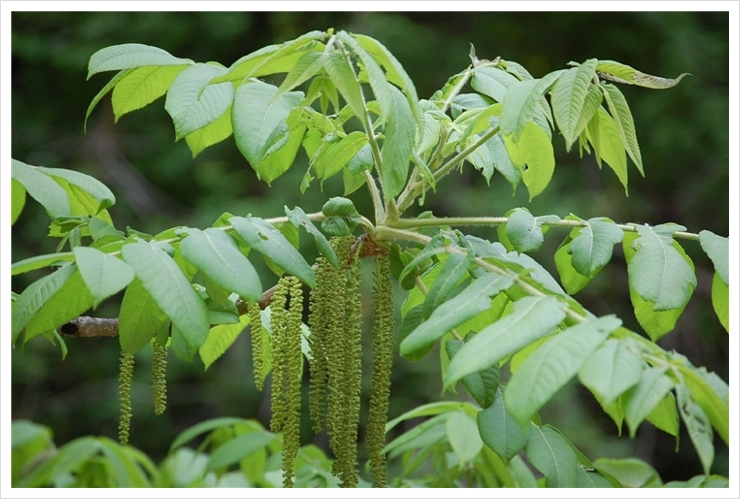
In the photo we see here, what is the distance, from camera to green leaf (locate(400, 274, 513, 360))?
0.89 metres

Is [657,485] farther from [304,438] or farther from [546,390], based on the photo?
[304,438]

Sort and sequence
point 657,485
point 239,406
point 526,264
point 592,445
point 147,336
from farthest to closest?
point 239,406 → point 592,445 → point 657,485 → point 526,264 → point 147,336

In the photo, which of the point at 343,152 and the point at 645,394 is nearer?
the point at 645,394

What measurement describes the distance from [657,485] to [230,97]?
43.4 inches

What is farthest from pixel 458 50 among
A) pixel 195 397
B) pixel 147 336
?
pixel 147 336

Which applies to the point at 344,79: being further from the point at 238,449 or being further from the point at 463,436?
the point at 238,449

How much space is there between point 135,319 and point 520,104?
61cm

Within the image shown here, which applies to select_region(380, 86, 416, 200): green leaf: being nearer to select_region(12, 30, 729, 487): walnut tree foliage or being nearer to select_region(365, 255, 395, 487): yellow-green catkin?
select_region(12, 30, 729, 487): walnut tree foliage

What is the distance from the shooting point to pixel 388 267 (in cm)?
125

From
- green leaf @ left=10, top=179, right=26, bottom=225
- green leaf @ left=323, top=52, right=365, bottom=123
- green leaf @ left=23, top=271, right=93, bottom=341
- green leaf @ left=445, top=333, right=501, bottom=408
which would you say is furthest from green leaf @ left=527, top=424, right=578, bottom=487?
green leaf @ left=10, top=179, right=26, bottom=225

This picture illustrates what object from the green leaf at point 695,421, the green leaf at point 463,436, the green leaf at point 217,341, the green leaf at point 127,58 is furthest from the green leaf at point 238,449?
the green leaf at point 695,421

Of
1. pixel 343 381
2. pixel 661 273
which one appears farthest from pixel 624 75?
pixel 343 381

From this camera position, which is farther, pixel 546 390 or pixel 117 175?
pixel 117 175

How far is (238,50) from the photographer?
207 inches
